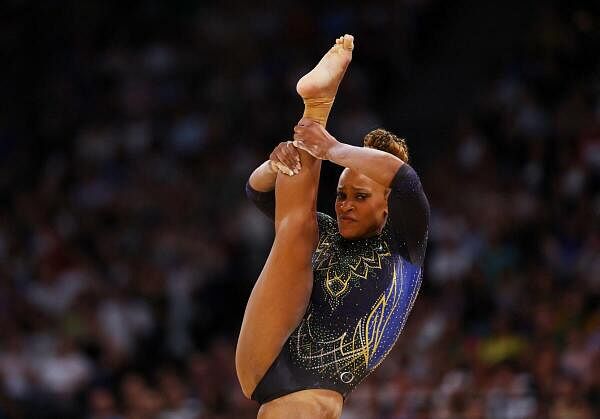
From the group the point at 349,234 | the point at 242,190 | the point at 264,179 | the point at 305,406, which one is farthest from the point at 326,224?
the point at 242,190

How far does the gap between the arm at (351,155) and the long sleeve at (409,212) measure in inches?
1.5

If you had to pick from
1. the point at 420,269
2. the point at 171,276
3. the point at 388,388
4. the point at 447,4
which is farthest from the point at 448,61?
the point at 420,269

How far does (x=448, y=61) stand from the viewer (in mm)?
10141

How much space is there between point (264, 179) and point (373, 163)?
0.60 meters

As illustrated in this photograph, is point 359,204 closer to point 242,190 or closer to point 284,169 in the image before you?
point 284,169

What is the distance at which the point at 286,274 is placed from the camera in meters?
4.15

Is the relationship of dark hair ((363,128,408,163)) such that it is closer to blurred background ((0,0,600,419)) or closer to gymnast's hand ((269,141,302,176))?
gymnast's hand ((269,141,302,176))

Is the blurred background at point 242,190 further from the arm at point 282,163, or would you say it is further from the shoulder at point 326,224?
the arm at point 282,163

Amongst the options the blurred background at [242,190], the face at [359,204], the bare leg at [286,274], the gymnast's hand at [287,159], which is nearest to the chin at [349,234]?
the face at [359,204]

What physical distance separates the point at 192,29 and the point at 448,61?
2771mm

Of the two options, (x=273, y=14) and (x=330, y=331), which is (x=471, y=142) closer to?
(x=273, y=14)

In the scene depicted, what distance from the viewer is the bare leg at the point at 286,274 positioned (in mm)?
4160

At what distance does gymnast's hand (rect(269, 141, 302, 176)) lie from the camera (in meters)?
4.21

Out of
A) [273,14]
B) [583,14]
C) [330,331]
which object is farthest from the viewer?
[273,14]
